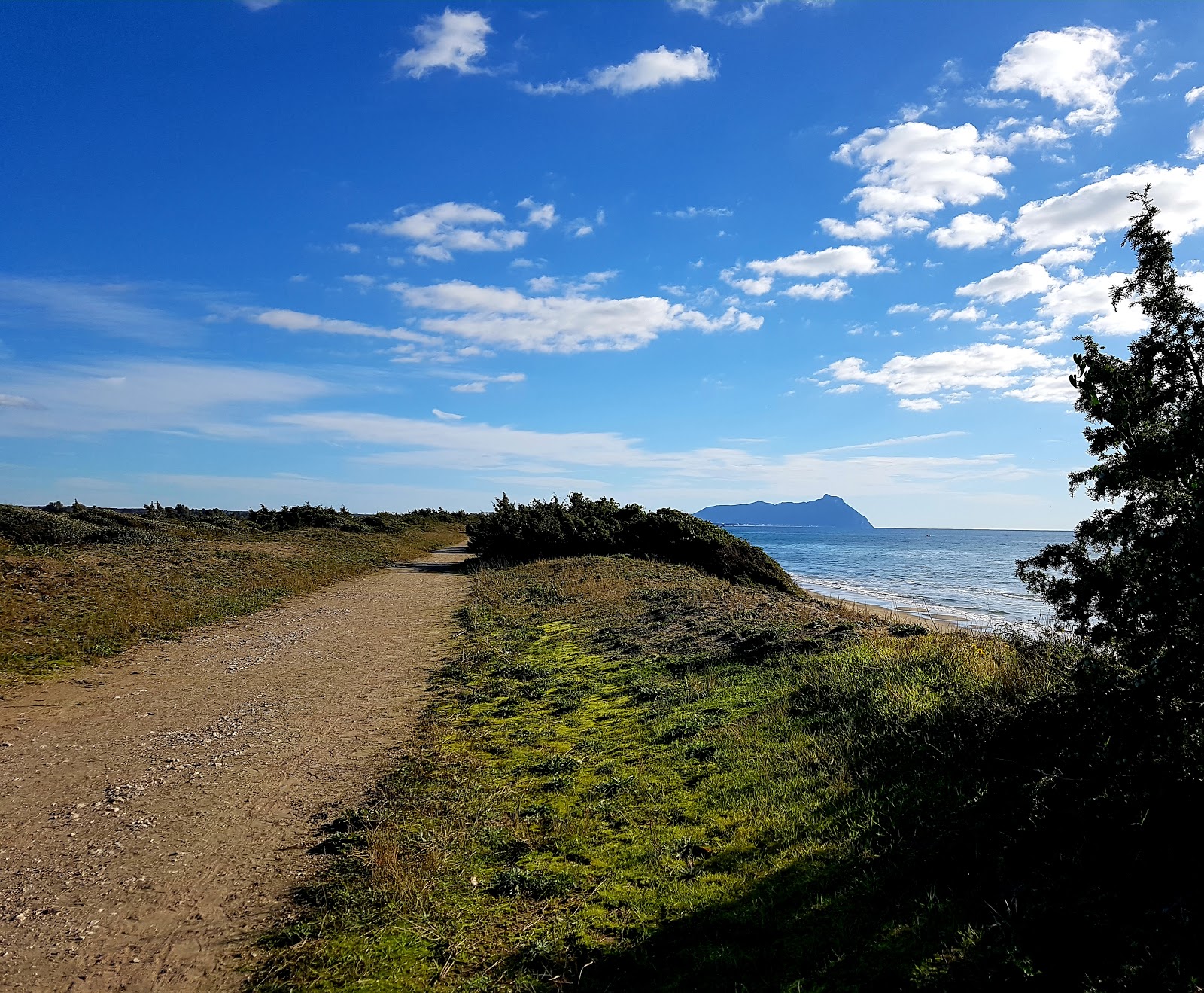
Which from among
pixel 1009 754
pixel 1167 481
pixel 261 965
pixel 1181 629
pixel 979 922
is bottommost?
pixel 261 965

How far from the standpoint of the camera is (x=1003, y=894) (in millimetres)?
4445

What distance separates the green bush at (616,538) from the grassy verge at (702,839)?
2024cm

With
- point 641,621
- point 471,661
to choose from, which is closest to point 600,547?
point 641,621

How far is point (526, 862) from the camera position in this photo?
19.7ft

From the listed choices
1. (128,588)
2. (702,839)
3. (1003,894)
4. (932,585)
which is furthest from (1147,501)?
(932,585)

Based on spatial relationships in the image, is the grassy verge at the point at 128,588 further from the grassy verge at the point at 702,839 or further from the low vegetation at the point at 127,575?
the grassy verge at the point at 702,839

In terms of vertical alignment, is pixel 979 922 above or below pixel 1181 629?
below

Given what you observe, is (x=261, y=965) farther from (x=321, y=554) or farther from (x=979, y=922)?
(x=321, y=554)

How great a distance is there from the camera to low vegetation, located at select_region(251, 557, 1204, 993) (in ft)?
13.5

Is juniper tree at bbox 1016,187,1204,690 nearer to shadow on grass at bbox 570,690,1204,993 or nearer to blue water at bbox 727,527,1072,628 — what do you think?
shadow on grass at bbox 570,690,1204,993

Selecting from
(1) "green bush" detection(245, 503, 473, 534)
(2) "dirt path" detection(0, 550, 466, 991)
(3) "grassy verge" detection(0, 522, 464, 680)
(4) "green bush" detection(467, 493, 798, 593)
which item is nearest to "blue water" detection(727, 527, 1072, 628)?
(4) "green bush" detection(467, 493, 798, 593)

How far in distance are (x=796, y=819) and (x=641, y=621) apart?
1104 cm

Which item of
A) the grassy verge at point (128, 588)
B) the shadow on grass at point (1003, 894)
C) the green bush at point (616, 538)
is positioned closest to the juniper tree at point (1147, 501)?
the shadow on grass at point (1003, 894)

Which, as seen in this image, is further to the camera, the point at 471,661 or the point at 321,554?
the point at 321,554
